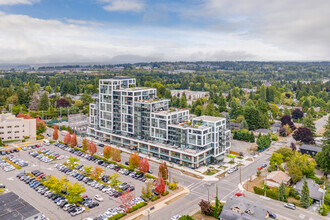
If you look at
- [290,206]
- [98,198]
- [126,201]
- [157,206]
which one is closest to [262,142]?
[290,206]

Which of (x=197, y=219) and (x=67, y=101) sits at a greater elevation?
(x=67, y=101)

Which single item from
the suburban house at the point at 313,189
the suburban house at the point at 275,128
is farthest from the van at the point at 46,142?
the suburban house at the point at 275,128

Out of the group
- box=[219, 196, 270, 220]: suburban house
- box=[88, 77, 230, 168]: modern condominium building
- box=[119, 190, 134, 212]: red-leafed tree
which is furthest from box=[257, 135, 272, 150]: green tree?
box=[119, 190, 134, 212]: red-leafed tree

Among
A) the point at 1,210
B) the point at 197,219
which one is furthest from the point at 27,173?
the point at 197,219

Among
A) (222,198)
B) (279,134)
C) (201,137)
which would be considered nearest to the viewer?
(222,198)

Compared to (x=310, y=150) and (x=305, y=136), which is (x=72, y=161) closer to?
(x=310, y=150)

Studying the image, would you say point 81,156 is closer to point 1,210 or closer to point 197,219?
point 1,210

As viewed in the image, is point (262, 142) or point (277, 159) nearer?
point (277, 159)
